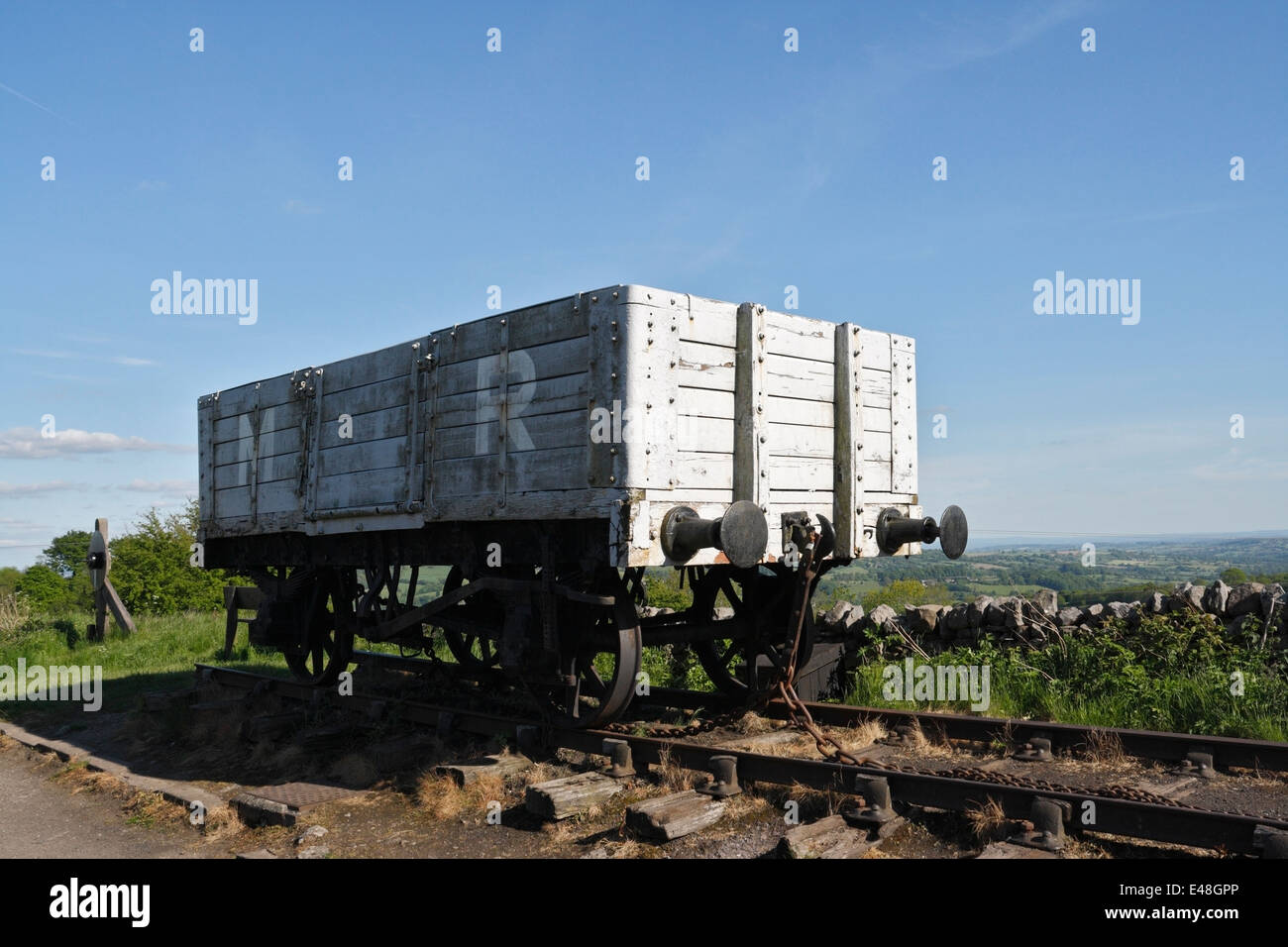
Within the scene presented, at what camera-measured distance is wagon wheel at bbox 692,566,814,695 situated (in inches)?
337

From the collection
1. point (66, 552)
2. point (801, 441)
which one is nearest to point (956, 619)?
point (801, 441)

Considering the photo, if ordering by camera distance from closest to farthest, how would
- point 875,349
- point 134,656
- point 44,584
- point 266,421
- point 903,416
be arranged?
Answer: point 875,349, point 903,416, point 266,421, point 134,656, point 44,584

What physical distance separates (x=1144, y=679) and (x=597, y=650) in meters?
4.46

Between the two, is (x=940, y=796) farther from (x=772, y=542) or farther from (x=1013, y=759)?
(x=772, y=542)

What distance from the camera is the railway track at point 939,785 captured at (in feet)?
15.2

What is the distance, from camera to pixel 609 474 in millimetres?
6582

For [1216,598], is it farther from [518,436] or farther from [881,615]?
[518,436]

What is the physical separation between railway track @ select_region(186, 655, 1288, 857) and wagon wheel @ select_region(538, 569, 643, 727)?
0.17 meters

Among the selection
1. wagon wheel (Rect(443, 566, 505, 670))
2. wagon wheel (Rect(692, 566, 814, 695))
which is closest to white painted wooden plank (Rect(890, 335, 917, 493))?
wagon wheel (Rect(692, 566, 814, 695))

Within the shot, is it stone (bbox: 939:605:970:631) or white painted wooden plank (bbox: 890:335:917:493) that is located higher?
white painted wooden plank (bbox: 890:335:917:493)

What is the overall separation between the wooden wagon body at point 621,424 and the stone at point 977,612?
1.85 m

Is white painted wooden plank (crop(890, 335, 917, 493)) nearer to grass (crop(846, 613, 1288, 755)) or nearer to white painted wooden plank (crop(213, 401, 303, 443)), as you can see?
grass (crop(846, 613, 1288, 755))

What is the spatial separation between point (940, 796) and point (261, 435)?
320 inches
